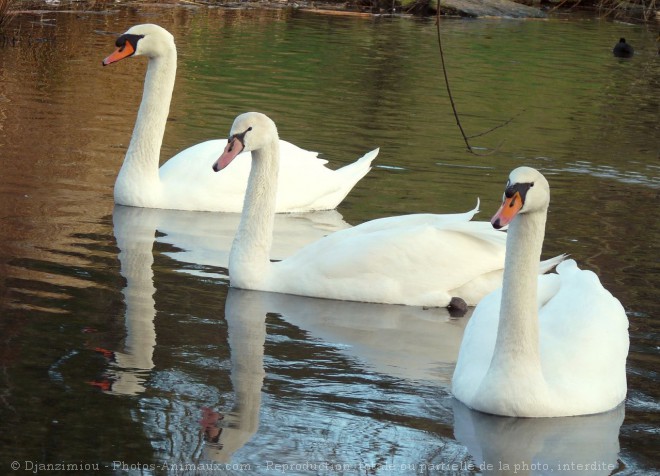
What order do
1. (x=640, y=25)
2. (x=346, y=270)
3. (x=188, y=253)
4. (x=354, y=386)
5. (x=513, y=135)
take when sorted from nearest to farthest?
(x=354, y=386) < (x=346, y=270) < (x=188, y=253) < (x=513, y=135) < (x=640, y=25)

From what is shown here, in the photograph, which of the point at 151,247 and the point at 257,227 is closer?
the point at 257,227

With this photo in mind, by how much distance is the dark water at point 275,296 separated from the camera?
532 cm

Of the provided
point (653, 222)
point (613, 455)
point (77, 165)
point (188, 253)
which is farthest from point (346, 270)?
point (77, 165)

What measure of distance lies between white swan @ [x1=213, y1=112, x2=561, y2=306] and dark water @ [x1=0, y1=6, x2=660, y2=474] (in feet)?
0.41

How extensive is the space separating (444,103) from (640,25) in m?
17.8

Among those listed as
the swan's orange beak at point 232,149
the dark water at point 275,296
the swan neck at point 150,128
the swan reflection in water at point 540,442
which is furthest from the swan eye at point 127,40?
the swan reflection in water at point 540,442

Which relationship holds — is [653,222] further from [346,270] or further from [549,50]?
[549,50]

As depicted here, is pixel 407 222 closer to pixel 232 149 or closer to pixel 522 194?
pixel 232 149

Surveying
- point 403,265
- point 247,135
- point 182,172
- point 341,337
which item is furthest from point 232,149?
point 182,172

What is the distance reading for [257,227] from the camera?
320 inches

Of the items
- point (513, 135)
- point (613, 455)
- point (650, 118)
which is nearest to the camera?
point (613, 455)

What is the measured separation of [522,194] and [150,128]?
588 centimetres

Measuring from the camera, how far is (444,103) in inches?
688

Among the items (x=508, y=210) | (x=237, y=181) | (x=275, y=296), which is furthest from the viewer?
(x=237, y=181)
